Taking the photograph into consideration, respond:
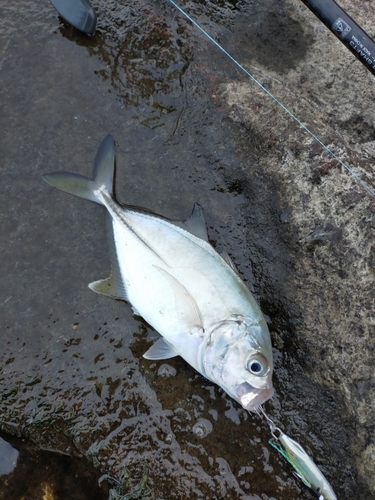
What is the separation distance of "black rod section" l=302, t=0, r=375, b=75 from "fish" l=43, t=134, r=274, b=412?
132 cm

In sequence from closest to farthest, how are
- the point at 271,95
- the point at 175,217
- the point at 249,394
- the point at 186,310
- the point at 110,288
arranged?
the point at 249,394
the point at 186,310
the point at 110,288
the point at 175,217
the point at 271,95

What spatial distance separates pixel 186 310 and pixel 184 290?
0.12m

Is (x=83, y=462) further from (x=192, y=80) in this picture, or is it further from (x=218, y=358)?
(x=192, y=80)

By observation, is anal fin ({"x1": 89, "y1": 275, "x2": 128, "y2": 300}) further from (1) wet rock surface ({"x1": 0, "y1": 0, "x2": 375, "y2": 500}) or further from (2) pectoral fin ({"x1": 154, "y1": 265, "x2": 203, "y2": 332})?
(2) pectoral fin ({"x1": 154, "y1": 265, "x2": 203, "y2": 332})

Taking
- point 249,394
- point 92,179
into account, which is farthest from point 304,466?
point 92,179

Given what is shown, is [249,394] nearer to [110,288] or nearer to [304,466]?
[304,466]

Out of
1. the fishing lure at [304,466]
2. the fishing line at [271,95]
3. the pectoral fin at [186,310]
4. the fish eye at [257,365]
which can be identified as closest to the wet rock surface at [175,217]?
the fishing line at [271,95]

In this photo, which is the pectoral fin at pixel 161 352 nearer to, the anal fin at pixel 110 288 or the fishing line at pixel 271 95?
the anal fin at pixel 110 288

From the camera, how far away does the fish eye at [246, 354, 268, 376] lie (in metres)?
2.25

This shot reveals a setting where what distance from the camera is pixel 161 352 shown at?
251cm

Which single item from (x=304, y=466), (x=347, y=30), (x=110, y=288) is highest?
(x=347, y=30)

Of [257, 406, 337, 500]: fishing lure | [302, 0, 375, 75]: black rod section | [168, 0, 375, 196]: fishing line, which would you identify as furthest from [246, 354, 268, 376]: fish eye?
[302, 0, 375, 75]: black rod section

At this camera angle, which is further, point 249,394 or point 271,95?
point 271,95

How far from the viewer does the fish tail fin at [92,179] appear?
266cm
